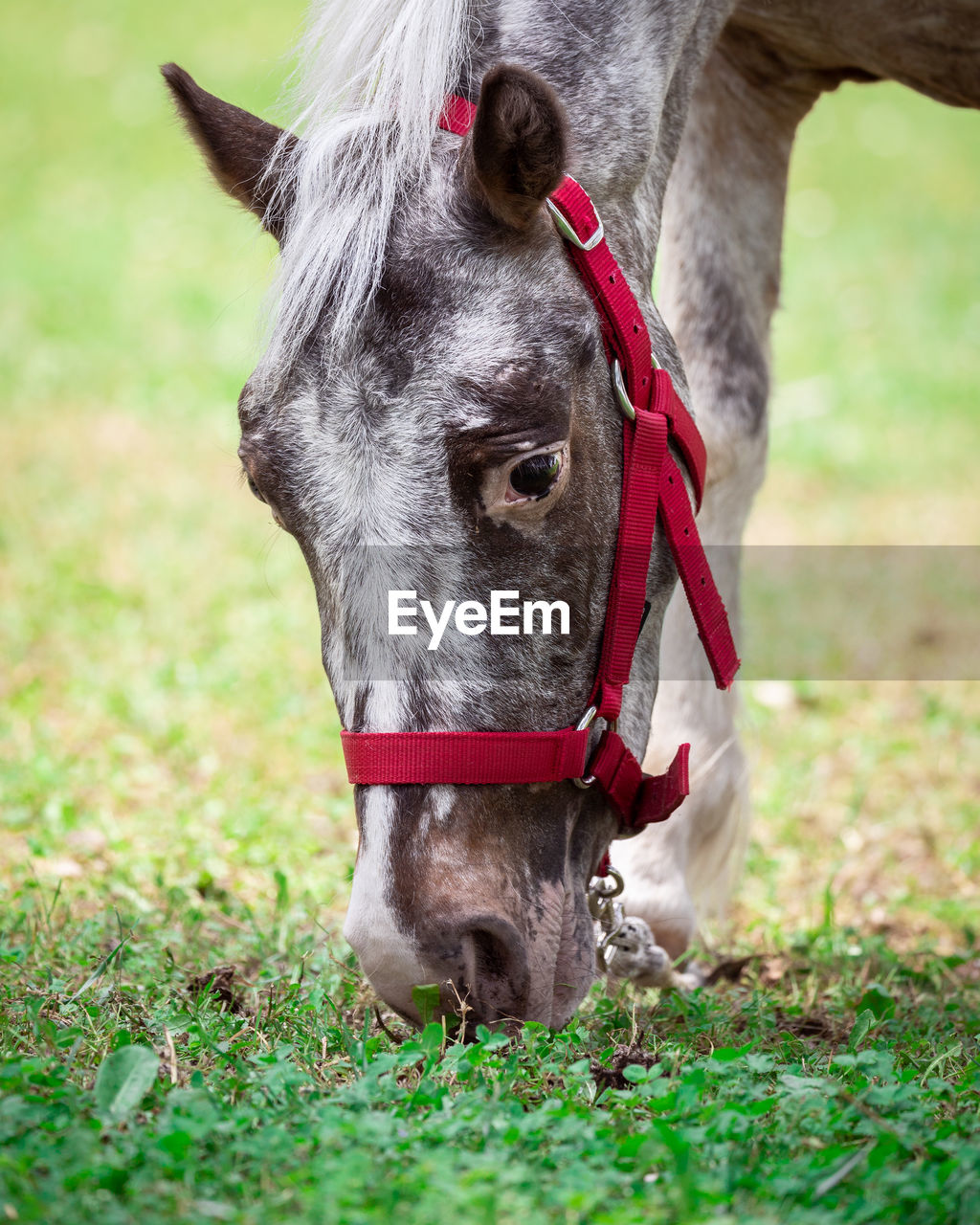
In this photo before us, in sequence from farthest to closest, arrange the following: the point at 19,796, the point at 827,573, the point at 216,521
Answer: the point at 216,521 → the point at 827,573 → the point at 19,796

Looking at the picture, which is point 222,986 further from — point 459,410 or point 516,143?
point 516,143

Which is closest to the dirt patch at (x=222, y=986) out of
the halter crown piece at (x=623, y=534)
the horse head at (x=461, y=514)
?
the horse head at (x=461, y=514)

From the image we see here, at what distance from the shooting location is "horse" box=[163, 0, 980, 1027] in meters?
1.96

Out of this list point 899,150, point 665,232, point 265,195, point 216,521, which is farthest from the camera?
point 899,150

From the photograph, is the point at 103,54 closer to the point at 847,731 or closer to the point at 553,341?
the point at 847,731

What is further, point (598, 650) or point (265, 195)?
point (265, 195)

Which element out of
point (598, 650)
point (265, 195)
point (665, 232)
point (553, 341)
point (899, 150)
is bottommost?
point (598, 650)

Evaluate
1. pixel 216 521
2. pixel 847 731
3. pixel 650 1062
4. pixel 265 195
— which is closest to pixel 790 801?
pixel 847 731

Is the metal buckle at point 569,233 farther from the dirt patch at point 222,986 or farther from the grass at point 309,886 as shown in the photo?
the dirt patch at point 222,986

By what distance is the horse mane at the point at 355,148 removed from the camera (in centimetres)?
204

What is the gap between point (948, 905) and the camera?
3.57 metres

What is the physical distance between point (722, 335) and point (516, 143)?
4.71ft

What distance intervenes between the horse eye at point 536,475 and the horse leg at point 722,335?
1.23 m

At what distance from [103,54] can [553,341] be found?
18.5 meters
